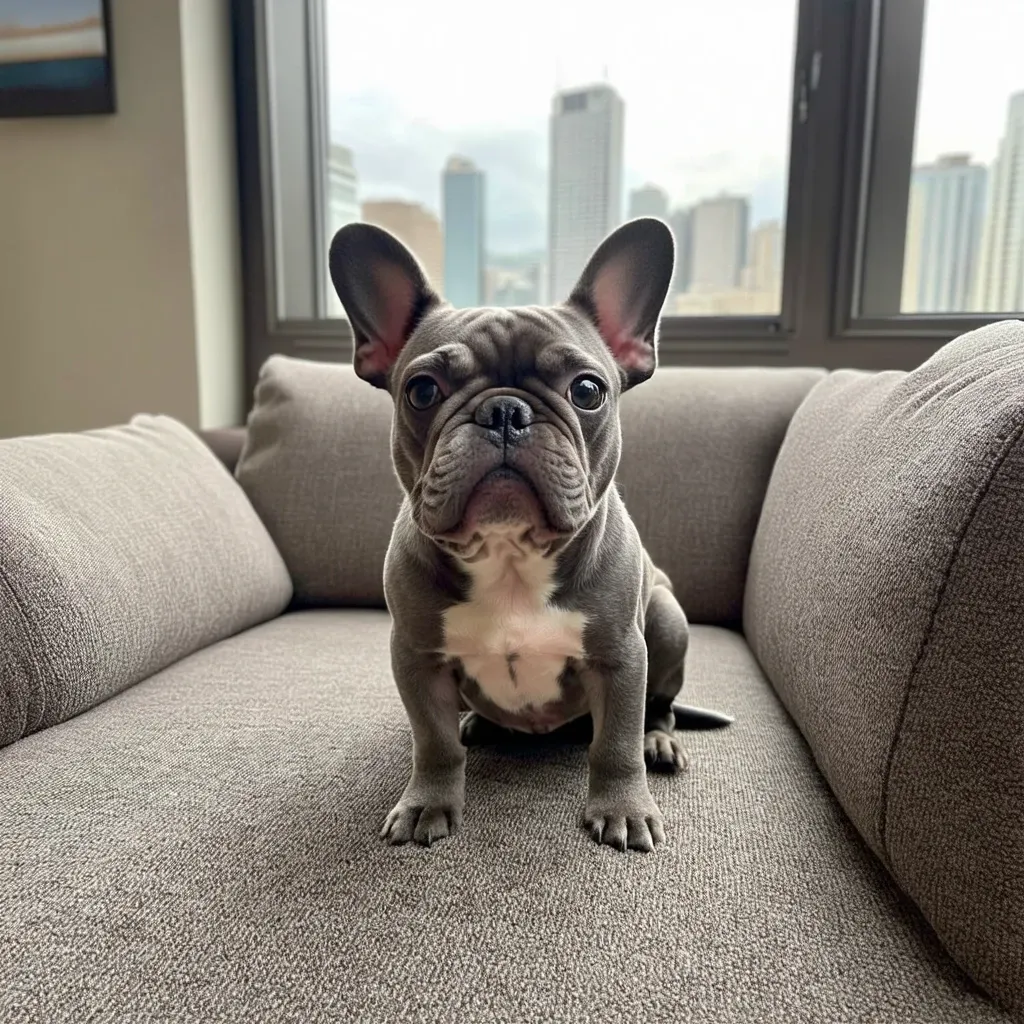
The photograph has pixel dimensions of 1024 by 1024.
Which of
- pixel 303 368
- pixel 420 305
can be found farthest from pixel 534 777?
pixel 303 368

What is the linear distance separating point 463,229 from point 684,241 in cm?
80

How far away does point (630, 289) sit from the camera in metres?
1.25

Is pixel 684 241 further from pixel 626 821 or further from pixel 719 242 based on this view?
pixel 626 821

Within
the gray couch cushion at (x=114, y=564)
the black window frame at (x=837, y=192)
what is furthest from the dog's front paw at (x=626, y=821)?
the black window frame at (x=837, y=192)

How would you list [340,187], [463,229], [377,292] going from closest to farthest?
[377,292], [463,229], [340,187]

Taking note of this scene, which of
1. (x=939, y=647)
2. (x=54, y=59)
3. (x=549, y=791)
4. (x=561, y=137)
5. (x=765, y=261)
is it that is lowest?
(x=549, y=791)

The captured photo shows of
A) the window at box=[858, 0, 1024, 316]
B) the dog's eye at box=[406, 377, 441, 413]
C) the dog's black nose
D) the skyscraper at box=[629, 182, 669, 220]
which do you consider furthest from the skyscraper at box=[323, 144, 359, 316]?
the dog's black nose

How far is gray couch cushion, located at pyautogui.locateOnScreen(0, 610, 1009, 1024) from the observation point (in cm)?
79

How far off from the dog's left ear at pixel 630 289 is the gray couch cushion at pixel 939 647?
0.37 m

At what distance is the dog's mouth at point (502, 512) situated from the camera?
1.01 m

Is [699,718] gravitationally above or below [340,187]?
below

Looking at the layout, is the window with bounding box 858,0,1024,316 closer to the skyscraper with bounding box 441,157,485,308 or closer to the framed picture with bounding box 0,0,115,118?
the skyscraper with bounding box 441,157,485,308

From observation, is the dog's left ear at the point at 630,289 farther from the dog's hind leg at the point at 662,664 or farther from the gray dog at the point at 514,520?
the dog's hind leg at the point at 662,664

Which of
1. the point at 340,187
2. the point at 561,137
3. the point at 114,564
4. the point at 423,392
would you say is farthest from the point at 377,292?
the point at 340,187
